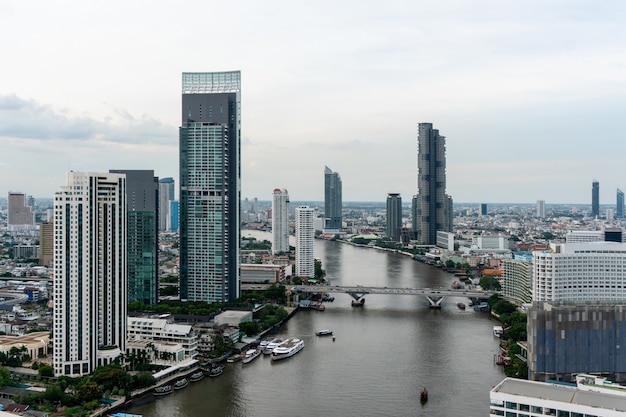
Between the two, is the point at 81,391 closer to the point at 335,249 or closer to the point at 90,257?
the point at 90,257

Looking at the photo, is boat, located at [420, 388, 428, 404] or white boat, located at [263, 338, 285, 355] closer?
boat, located at [420, 388, 428, 404]

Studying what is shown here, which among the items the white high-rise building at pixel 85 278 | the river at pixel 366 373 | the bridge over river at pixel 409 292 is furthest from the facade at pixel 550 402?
the bridge over river at pixel 409 292

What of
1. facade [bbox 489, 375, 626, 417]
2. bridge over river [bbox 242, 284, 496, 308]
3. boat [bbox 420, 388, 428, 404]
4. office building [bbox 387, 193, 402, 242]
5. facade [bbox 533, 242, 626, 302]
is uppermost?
office building [bbox 387, 193, 402, 242]

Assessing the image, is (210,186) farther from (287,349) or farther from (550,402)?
(550,402)

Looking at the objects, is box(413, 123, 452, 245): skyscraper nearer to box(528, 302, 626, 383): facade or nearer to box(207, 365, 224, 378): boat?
box(207, 365, 224, 378): boat

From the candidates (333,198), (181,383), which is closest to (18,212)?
(333,198)

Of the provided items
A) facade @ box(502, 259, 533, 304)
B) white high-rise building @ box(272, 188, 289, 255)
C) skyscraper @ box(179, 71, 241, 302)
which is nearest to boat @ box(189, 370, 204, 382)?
skyscraper @ box(179, 71, 241, 302)
